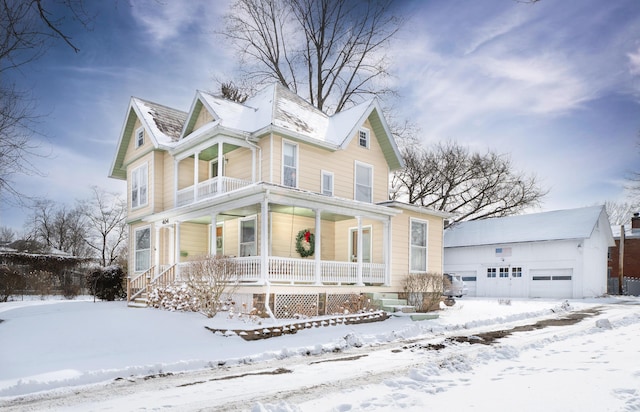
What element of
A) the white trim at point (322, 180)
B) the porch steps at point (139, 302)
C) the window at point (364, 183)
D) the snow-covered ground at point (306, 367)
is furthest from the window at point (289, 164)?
the porch steps at point (139, 302)

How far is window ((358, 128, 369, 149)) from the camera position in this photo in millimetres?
20547

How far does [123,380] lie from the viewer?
7.31 m

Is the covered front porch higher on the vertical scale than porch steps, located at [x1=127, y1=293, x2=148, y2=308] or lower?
higher

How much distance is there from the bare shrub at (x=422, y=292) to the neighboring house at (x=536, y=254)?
14.9 meters

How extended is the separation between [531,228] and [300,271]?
69.7ft

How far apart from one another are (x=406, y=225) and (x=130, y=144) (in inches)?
547

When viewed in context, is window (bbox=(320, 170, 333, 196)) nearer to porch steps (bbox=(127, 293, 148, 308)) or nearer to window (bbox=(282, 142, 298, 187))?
window (bbox=(282, 142, 298, 187))

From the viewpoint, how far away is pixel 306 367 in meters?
8.05

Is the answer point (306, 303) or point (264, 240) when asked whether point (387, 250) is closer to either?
point (306, 303)

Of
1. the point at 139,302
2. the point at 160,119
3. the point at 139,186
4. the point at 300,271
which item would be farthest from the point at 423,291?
the point at 160,119

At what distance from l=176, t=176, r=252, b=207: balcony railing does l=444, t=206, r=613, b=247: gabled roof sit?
65.8ft

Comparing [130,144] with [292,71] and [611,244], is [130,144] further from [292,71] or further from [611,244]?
[611,244]

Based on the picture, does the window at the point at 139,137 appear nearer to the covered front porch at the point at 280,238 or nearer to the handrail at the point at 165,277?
the covered front porch at the point at 280,238

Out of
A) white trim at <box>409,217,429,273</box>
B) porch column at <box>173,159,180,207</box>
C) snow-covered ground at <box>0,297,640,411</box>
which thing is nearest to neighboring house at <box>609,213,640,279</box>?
white trim at <box>409,217,429,273</box>
